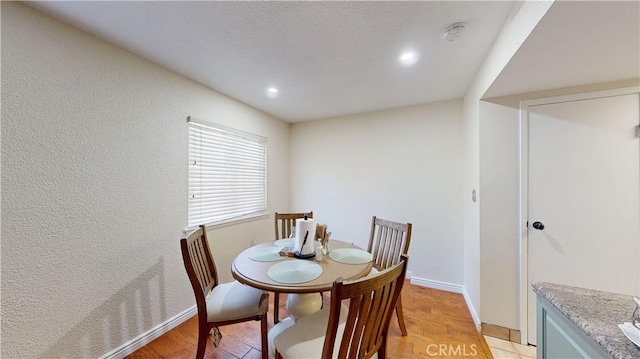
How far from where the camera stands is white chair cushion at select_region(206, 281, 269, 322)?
4.79 feet

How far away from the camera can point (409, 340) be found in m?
1.85

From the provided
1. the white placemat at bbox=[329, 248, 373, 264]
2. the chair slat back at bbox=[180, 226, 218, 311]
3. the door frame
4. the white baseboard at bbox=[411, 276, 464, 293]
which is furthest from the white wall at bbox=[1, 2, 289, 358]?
the door frame

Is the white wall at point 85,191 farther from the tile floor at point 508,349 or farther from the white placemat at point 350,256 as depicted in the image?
the tile floor at point 508,349

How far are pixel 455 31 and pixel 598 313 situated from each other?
1535 mm

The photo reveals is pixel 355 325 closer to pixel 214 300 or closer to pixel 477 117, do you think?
pixel 214 300

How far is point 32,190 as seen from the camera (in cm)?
129

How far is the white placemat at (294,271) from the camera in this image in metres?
1.32

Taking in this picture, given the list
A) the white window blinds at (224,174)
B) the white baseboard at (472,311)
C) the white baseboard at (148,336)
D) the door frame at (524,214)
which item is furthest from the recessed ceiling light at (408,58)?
the white baseboard at (148,336)

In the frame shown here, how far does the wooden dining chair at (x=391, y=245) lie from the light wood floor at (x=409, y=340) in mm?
147

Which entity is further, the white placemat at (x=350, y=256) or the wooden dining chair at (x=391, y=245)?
the wooden dining chair at (x=391, y=245)

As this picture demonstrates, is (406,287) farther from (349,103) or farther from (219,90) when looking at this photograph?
(219,90)

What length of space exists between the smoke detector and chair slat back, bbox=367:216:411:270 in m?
1.34

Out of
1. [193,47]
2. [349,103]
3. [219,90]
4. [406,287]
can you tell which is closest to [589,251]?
[406,287]

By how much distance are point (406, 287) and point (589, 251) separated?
1.66m
